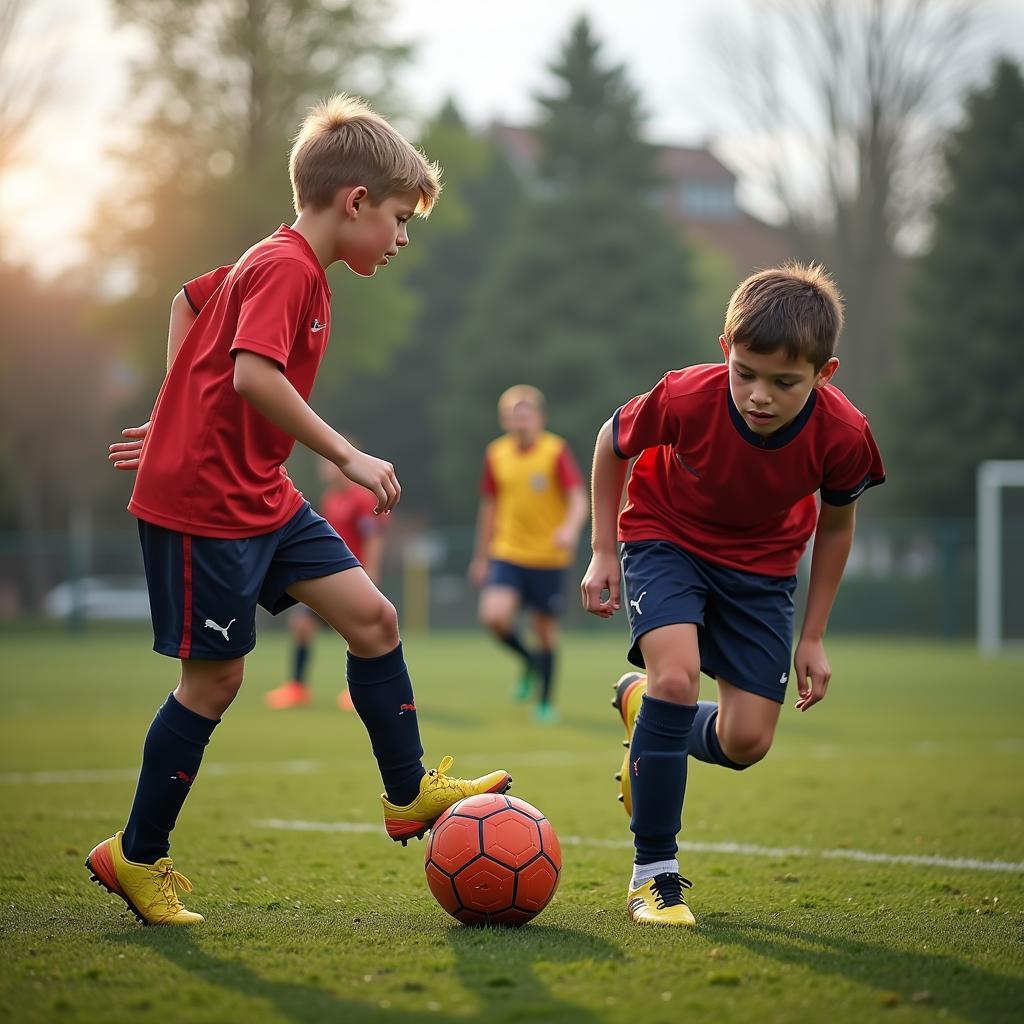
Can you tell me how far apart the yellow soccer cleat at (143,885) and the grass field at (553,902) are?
71 mm

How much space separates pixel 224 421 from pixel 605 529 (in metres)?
1.17

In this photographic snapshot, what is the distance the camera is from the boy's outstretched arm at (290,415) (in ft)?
11.5

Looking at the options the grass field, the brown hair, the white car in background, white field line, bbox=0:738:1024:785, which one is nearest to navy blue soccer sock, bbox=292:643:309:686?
the grass field

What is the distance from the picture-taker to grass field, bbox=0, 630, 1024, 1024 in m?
2.97

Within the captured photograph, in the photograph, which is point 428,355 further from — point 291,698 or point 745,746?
point 745,746

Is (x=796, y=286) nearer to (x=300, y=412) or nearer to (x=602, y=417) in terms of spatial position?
(x=300, y=412)

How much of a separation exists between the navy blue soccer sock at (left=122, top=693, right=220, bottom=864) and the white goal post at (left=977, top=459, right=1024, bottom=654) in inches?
769

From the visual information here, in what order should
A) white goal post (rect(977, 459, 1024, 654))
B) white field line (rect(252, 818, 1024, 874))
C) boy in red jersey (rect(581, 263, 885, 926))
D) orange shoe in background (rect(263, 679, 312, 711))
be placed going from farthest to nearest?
1. white goal post (rect(977, 459, 1024, 654))
2. orange shoe in background (rect(263, 679, 312, 711))
3. white field line (rect(252, 818, 1024, 874))
4. boy in red jersey (rect(581, 263, 885, 926))

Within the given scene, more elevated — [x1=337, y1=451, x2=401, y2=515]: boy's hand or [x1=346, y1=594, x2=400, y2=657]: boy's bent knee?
[x1=337, y1=451, x2=401, y2=515]: boy's hand

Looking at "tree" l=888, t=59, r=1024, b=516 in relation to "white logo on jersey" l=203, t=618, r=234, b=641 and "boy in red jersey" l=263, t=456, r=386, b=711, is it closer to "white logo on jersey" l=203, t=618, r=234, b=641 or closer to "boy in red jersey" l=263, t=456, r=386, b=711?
"boy in red jersey" l=263, t=456, r=386, b=711

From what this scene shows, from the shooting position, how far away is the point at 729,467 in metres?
4.12

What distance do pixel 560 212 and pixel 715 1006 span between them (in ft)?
122

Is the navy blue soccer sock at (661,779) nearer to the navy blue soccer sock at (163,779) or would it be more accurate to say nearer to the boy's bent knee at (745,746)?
the boy's bent knee at (745,746)

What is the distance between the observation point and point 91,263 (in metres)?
30.7
